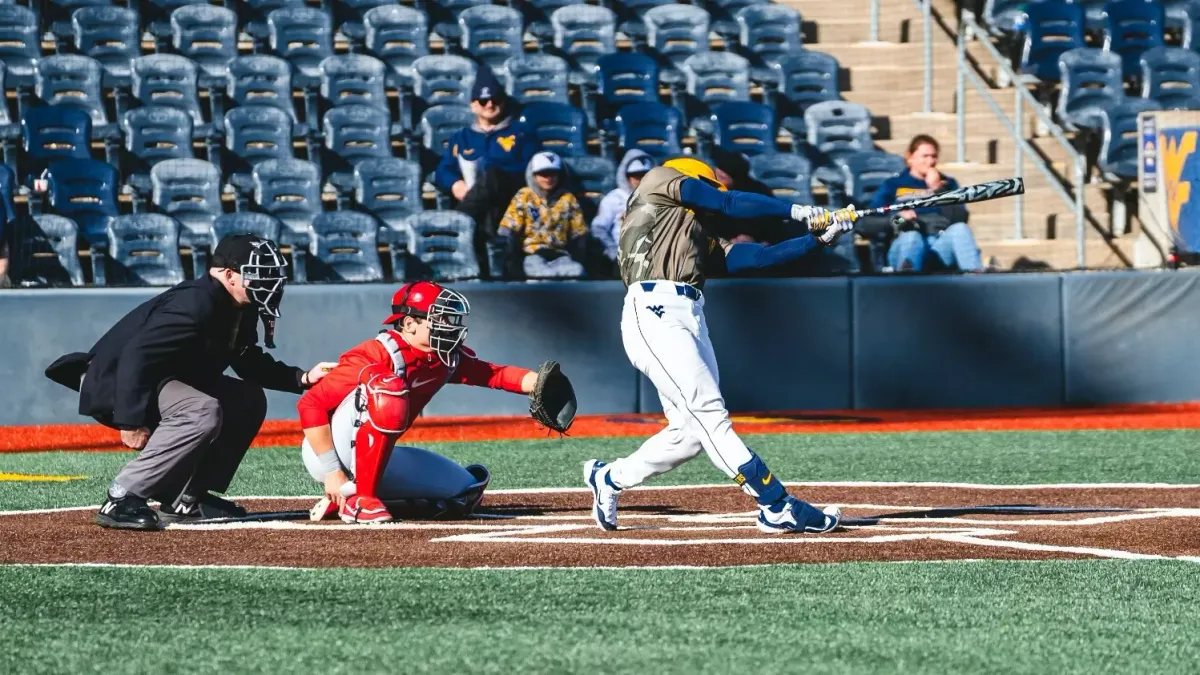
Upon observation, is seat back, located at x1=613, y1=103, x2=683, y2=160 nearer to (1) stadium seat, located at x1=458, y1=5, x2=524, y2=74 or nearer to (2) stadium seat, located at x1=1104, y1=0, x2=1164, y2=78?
(1) stadium seat, located at x1=458, y1=5, x2=524, y2=74

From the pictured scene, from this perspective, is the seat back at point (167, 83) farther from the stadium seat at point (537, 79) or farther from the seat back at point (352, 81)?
the stadium seat at point (537, 79)

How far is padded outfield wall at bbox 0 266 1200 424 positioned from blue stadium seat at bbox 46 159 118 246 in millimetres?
1773

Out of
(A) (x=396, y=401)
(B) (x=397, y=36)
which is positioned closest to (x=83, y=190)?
(B) (x=397, y=36)

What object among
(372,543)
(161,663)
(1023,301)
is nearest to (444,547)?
(372,543)

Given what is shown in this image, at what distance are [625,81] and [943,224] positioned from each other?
13.2ft

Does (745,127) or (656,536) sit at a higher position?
(745,127)

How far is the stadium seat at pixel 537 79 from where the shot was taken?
16188mm

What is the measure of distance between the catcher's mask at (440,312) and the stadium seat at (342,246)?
22.7 ft

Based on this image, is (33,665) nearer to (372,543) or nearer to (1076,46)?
(372,543)

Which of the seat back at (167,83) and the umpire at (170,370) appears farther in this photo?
the seat back at (167,83)

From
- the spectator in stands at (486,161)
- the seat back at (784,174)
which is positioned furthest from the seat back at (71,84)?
the seat back at (784,174)

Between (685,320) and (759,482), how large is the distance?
2.26ft

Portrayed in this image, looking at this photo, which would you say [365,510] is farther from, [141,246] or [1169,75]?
[1169,75]

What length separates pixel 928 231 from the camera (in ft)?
44.9
